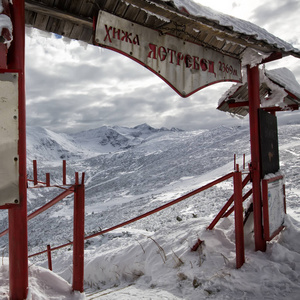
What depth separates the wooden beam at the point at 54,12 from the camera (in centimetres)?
297

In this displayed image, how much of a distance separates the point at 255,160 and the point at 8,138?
3.50 meters

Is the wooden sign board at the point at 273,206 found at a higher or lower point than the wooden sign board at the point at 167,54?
lower

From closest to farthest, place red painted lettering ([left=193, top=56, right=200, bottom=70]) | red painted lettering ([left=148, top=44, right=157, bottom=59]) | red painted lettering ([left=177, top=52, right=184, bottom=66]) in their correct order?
red painted lettering ([left=148, top=44, right=157, bottom=59])
red painted lettering ([left=177, top=52, right=184, bottom=66])
red painted lettering ([left=193, top=56, right=200, bottom=70])

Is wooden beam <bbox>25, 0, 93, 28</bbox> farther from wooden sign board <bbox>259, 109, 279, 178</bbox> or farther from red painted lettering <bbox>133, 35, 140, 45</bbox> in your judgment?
wooden sign board <bbox>259, 109, 279, 178</bbox>

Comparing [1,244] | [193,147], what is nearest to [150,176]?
[193,147]

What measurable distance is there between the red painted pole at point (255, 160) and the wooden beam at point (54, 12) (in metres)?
2.63

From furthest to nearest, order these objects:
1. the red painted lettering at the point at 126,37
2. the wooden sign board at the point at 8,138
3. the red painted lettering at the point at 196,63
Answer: the red painted lettering at the point at 196,63 < the red painted lettering at the point at 126,37 < the wooden sign board at the point at 8,138

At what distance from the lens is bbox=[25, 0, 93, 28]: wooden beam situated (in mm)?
2973

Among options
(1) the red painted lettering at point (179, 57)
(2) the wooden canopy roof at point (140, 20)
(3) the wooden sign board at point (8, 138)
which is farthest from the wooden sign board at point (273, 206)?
(3) the wooden sign board at point (8, 138)

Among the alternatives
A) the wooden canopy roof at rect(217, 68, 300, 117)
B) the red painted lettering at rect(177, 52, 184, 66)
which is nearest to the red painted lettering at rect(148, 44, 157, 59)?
the red painted lettering at rect(177, 52, 184, 66)

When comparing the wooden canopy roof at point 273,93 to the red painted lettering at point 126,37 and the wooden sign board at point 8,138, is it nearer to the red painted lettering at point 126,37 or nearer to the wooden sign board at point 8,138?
the red painted lettering at point 126,37

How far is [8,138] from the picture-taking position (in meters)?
2.12

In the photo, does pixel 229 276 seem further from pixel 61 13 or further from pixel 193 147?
pixel 193 147

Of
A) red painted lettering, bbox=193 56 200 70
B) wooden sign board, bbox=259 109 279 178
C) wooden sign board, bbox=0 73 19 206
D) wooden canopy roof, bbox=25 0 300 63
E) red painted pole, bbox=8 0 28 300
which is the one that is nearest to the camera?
wooden sign board, bbox=0 73 19 206
